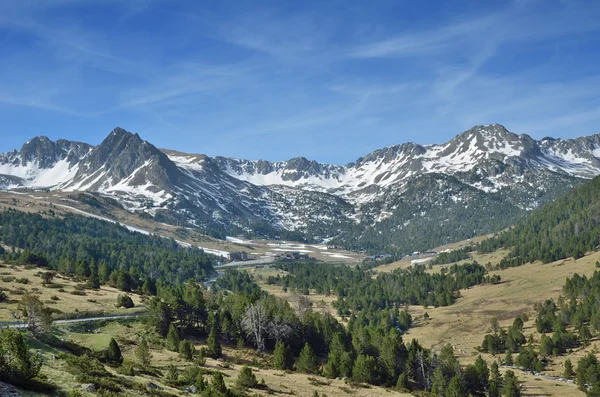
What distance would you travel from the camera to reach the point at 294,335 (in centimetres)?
8831

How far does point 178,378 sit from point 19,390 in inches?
943

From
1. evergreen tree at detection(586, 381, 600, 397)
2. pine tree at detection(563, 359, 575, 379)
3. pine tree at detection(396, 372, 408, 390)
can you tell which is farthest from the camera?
pine tree at detection(563, 359, 575, 379)

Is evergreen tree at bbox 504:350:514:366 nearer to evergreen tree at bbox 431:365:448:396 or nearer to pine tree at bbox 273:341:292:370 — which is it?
evergreen tree at bbox 431:365:448:396

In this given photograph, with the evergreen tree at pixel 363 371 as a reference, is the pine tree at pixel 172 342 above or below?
above

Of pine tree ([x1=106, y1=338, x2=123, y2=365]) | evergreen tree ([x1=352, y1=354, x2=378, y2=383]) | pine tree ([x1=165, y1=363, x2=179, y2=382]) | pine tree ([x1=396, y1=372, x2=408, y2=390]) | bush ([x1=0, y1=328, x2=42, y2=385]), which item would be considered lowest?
pine tree ([x1=396, y1=372, x2=408, y2=390])

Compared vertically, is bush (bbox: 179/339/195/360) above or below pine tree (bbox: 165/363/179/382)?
below

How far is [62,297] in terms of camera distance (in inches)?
3526

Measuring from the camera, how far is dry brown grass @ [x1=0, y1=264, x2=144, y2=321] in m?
79.7

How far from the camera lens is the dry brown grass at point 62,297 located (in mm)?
79663

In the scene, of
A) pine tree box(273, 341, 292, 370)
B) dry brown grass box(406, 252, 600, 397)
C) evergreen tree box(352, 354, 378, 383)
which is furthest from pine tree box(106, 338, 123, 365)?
dry brown grass box(406, 252, 600, 397)

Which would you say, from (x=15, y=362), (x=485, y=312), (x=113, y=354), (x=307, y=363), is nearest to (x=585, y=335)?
(x=485, y=312)

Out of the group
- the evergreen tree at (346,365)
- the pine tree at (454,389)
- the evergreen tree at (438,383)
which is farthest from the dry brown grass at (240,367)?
the evergreen tree at (438,383)

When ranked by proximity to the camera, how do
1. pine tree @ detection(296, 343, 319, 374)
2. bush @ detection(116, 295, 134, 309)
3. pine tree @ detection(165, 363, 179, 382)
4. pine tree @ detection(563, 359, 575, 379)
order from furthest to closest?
1. pine tree @ detection(563, 359, 575, 379)
2. bush @ detection(116, 295, 134, 309)
3. pine tree @ detection(296, 343, 319, 374)
4. pine tree @ detection(165, 363, 179, 382)

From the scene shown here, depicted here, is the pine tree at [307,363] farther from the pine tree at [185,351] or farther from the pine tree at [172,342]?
the pine tree at [172,342]
